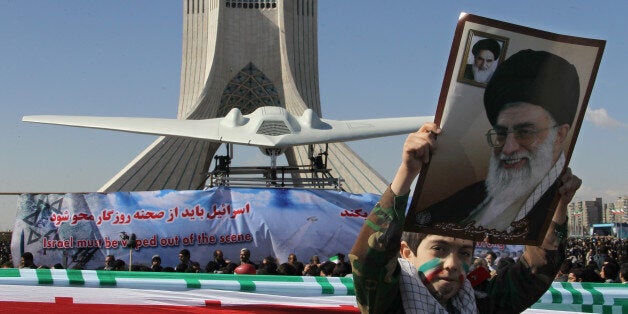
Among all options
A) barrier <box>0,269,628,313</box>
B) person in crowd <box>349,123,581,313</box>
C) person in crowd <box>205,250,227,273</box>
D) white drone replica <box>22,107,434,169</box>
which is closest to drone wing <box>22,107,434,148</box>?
white drone replica <box>22,107,434,169</box>

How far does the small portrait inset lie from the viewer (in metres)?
2.19

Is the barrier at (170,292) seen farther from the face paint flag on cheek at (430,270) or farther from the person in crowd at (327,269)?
the person in crowd at (327,269)

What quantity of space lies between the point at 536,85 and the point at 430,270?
0.64 metres

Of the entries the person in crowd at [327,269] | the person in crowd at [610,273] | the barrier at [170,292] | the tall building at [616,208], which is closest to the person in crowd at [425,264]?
the barrier at [170,292]

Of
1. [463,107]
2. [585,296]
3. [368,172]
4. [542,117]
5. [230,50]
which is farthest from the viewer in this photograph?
[230,50]

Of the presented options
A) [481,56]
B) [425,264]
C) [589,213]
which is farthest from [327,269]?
[589,213]

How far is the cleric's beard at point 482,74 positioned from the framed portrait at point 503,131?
0.6 inches

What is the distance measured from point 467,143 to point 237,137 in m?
22.2

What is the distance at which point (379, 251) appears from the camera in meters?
2.23

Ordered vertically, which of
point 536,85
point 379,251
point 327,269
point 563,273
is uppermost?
point 536,85

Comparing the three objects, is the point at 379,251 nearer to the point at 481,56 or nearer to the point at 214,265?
the point at 481,56

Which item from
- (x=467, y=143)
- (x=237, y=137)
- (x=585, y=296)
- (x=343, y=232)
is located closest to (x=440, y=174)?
(x=467, y=143)

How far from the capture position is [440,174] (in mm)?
2301

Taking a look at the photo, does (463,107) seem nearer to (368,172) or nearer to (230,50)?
(368,172)
